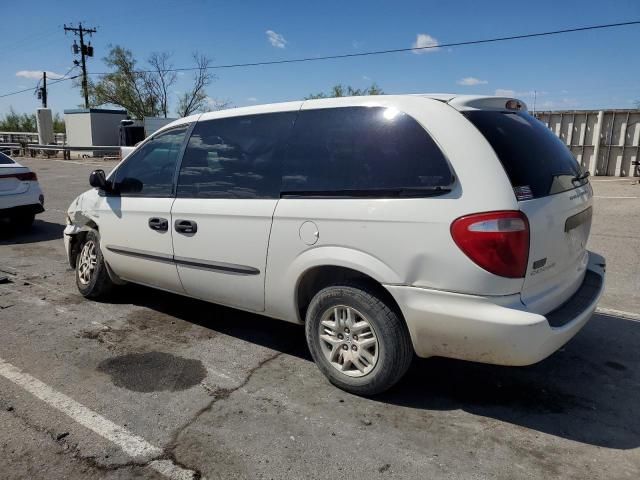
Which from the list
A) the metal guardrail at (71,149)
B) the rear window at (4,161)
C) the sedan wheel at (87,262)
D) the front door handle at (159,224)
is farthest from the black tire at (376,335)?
the metal guardrail at (71,149)

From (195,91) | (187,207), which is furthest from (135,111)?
(187,207)

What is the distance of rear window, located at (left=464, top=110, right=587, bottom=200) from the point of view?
285 cm

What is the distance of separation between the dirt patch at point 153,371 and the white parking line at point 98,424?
0.36 metres

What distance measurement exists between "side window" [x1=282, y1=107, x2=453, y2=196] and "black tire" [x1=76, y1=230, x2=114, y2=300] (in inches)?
98.5

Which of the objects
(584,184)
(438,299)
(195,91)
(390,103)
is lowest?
(438,299)

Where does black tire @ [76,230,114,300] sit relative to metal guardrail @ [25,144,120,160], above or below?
below

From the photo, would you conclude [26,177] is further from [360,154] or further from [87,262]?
[360,154]

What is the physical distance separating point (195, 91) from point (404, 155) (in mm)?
51226

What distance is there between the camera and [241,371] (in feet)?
12.1

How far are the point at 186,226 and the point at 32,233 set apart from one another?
21.9ft

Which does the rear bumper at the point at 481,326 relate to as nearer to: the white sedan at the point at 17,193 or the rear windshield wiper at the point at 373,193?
the rear windshield wiper at the point at 373,193

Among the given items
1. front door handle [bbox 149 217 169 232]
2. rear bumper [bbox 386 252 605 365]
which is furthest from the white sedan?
rear bumper [bbox 386 252 605 365]

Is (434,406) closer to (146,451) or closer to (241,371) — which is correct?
(241,371)

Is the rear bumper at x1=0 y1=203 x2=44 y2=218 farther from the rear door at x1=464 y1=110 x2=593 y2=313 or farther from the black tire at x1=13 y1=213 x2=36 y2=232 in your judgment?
the rear door at x1=464 y1=110 x2=593 y2=313
